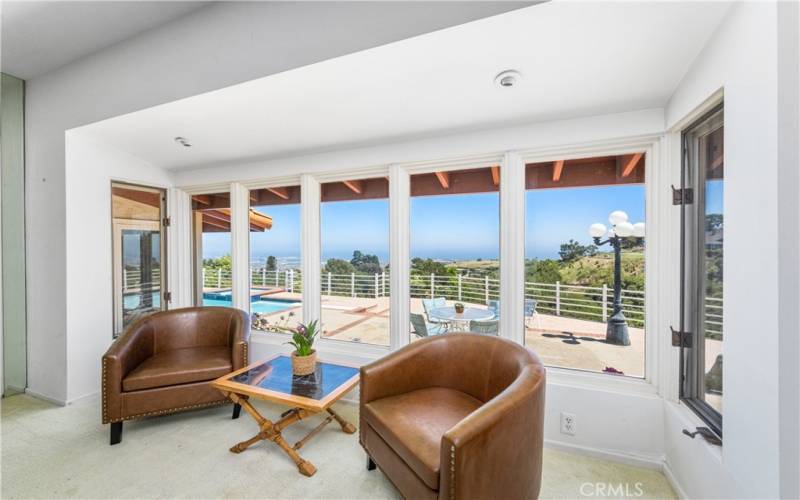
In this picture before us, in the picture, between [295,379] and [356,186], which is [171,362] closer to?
[295,379]

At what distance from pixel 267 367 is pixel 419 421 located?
4.16 ft

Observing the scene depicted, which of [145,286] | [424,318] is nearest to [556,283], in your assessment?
Answer: [424,318]

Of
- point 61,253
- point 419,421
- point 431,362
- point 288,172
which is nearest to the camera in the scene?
point 419,421

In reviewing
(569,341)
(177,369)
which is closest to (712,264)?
(569,341)

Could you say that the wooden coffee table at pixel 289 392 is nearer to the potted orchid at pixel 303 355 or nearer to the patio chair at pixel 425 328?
the potted orchid at pixel 303 355

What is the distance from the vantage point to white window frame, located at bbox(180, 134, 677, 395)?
192 centimetres

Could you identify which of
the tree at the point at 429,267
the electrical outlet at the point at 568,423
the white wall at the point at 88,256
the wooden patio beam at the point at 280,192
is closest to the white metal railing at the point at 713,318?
the electrical outlet at the point at 568,423

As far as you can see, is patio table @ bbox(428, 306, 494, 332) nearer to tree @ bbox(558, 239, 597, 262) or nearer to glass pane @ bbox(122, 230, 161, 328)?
tree @ bbox(558, 239, 597, 262)

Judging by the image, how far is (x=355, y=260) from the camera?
2963 millimetres

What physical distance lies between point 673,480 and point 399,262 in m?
2.13

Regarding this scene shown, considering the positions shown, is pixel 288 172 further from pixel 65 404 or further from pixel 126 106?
pixel 65 404

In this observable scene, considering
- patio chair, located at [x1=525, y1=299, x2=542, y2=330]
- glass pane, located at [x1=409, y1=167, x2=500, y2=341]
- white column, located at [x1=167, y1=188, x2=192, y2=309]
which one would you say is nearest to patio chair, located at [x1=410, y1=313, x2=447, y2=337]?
glass pane, located at [x1=409, y1=167, x2=500, y2=341]

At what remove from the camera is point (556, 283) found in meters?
2.28

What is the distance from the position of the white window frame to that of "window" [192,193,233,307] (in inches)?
9.2
